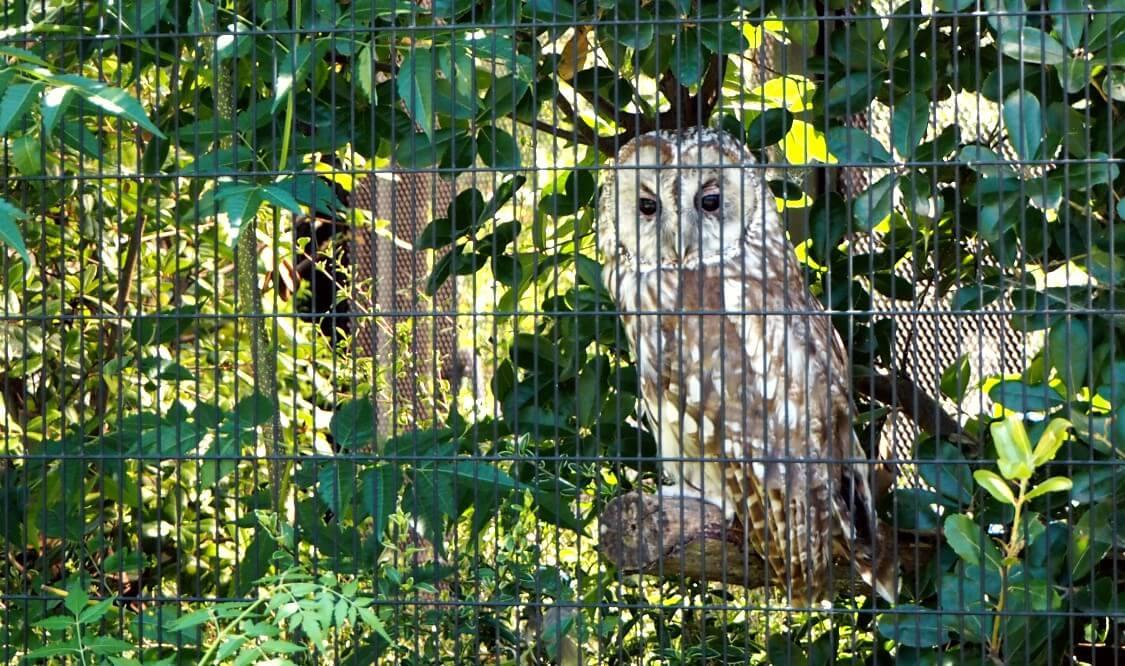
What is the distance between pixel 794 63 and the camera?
139 inches

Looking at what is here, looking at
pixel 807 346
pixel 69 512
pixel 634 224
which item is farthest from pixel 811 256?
pixel 69 512

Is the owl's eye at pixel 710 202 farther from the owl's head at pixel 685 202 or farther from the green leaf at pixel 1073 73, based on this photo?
the green leaf at pixel 1073 73

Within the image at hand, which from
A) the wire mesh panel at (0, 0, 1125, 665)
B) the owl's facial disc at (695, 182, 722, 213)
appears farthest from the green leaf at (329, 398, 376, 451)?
the owl's facial disc at (695, 182, 722, 213)

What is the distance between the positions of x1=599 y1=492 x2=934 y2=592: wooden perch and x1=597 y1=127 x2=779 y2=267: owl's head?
1.76 feet

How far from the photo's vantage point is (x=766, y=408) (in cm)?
302

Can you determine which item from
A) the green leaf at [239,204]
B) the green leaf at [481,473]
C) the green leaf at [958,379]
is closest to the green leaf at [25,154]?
the green leaf at [239,204]

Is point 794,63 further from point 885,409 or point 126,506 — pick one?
point 126,506

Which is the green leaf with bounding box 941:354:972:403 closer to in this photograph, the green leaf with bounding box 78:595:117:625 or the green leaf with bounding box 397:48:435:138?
the green leaf with bounding box 397:48:435:138

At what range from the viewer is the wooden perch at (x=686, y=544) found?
2846 mm

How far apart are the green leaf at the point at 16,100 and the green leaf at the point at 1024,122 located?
1.63 m

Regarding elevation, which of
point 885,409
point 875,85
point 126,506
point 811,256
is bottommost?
point 126,506

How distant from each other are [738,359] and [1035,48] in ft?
3.13

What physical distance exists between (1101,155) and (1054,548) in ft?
2.37

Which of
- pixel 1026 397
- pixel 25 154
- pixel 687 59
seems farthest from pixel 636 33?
pixel 25 154
